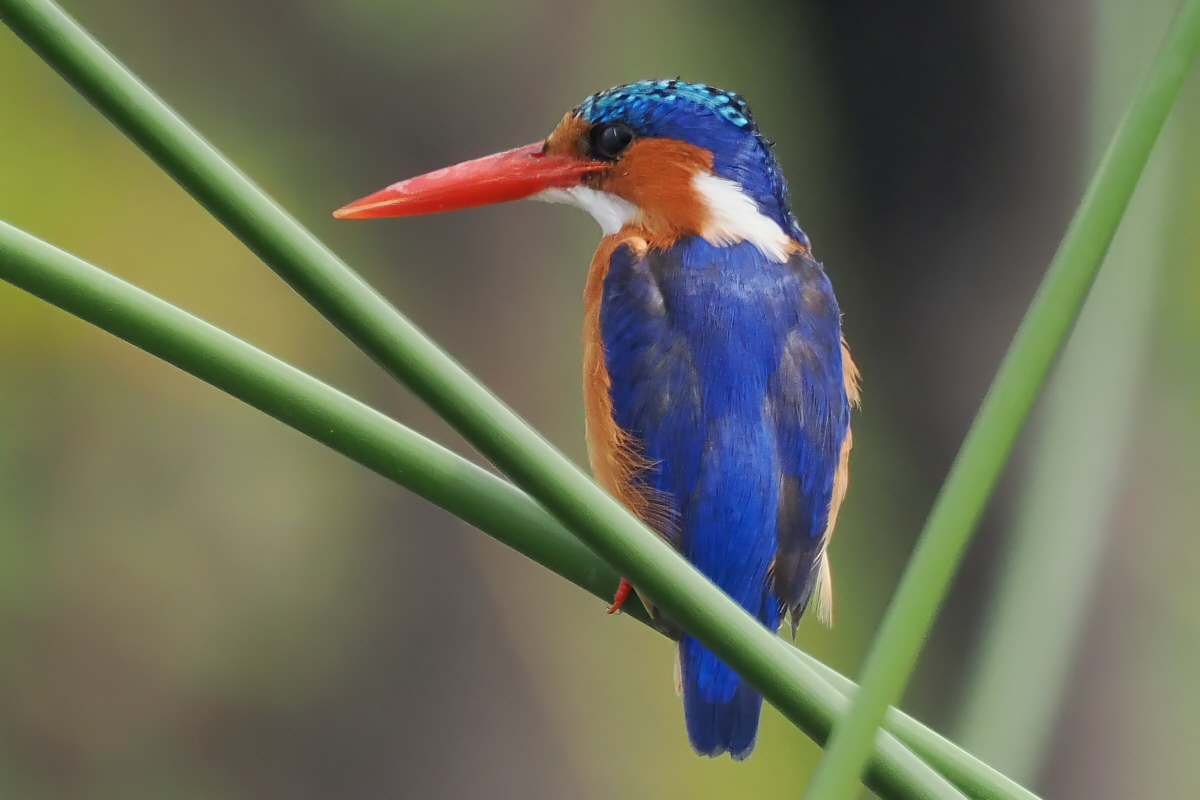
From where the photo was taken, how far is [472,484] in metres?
0.37

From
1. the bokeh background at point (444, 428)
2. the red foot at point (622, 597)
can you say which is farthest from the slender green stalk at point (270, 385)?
the bokeh background at point (444, 428)

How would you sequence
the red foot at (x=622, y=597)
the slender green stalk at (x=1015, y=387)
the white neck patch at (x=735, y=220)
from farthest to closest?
1. the white neck patch at (x=735, y=220)
2. the red foot at (x=622, y=597)
3. the slender green stalk at (x=1015, y=387)

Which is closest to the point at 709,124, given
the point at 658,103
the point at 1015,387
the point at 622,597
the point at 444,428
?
the point at 658,103

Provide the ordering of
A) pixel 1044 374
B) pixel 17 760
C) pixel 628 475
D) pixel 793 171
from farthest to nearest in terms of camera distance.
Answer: pixel 793 171 → pixel 17 760 → pixel 628 475 → pixel 1044 374

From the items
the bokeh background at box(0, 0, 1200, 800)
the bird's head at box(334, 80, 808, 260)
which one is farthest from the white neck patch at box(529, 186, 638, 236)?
the bokeh background at box(0, 0, 1200, 800)

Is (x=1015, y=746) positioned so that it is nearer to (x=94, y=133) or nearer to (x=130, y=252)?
(x=130, y=252)

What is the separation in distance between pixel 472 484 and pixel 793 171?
1.70 m

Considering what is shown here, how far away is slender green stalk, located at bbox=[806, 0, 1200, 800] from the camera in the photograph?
0.91 ft

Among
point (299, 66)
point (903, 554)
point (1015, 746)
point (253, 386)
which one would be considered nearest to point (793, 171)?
point (903, 554)

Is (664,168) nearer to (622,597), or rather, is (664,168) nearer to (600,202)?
(600,202)

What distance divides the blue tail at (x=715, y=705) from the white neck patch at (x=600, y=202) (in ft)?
1.11

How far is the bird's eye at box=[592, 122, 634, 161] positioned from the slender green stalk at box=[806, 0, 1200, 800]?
1.71 feet

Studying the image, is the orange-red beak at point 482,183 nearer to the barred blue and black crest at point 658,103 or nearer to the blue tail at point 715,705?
the barred blue and black crest at point 658,103

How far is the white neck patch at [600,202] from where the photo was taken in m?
0.79
